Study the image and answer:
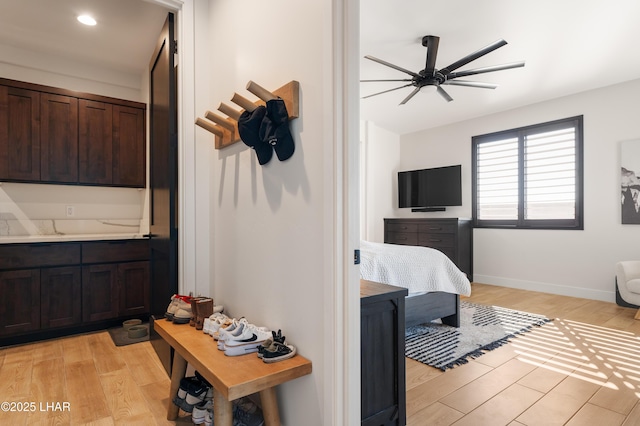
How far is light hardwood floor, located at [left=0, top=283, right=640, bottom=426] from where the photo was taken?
168 centimetres

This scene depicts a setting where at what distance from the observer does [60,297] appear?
2.78m

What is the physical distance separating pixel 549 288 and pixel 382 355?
4125 millimetres

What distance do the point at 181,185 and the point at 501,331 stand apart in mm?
2857

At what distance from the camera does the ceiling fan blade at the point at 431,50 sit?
2721 millimetres

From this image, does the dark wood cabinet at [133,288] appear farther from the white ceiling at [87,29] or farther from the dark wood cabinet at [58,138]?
the white ceiling at [87,29]

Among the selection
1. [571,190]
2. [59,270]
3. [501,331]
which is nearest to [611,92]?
[571,190]

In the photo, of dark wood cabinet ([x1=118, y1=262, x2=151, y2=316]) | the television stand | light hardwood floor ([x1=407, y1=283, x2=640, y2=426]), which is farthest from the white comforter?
the television stand

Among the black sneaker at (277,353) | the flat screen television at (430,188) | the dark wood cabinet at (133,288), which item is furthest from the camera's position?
the flat screen television at (430,188)

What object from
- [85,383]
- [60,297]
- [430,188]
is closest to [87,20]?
[60,297]

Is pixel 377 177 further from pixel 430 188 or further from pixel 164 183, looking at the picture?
pixel 164 183

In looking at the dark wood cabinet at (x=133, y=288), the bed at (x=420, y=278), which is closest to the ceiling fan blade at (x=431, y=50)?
the bed at (x=420, y=278)

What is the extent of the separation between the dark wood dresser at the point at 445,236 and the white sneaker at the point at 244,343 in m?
4.17

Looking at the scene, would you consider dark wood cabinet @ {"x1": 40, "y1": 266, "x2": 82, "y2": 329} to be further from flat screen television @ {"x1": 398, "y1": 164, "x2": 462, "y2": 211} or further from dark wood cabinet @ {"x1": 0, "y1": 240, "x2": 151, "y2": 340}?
flat screen television @ {"x1": 398, "y1": 164, "x2": 462, "y2": 211}

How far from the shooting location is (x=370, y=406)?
1.45 meters
